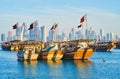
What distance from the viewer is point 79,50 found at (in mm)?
99938

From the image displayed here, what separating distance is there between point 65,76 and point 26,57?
34.5 m

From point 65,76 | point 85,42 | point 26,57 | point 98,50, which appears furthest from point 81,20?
point 98,50

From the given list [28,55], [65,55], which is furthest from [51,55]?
[28,55]

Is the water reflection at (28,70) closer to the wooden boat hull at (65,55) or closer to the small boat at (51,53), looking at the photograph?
the small boat at (51,53)

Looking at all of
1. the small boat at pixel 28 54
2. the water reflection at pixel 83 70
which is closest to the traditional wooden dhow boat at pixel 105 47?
the water reflection at pixel 83 70

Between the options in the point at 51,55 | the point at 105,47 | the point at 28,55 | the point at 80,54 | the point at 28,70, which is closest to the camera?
the point at 28,70

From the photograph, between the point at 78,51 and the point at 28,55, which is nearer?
the point at 28,55

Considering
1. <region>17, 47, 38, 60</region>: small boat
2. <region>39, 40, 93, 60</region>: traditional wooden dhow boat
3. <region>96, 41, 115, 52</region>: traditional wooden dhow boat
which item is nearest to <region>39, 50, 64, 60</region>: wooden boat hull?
<region>39, 40, 93, 60</region>: traditional wooden dhow boat

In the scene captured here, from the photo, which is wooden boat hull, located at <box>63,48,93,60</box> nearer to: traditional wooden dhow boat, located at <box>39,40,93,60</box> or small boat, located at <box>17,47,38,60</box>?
traditional wooden dhow boat, located at <box>39,40,93,60</box>

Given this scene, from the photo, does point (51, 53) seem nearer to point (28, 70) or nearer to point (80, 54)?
point (80, 54)

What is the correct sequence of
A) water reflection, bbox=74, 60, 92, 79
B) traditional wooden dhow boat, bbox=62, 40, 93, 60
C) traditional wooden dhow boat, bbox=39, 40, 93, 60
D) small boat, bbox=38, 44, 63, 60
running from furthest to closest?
1. traditional wooden dhow boat, bbox=62, 40, 93, 60
2. traditional wooden dhow boat, bbox=39, 40, 93, 60
3. small boat, bbox=38, 44, 63, 60
4. water reflection, bbox=74, 60, 92, 79

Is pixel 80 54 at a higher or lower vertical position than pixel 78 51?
lower

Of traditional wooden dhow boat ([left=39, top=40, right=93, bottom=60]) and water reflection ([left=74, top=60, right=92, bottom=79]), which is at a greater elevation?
traditional wooden dhow boat ([left=39, top=40, right=93, bottom=60])

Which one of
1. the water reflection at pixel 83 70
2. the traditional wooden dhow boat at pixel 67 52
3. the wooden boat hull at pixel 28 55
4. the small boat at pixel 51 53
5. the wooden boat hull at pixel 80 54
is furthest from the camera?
the wooden boat hull at pixel 80 54
